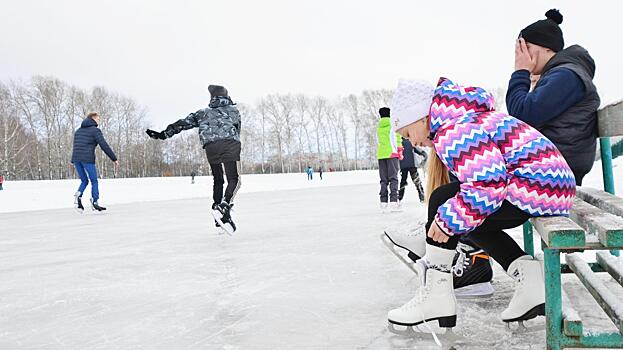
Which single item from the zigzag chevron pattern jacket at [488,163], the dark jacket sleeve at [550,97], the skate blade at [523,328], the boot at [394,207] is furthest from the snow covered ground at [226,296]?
the boot at [394,207]

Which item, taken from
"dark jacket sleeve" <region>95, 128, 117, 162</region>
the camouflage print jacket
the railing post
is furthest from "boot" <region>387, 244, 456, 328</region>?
"dark jacket sleeve" <region>95, 128, 117, 162</region>

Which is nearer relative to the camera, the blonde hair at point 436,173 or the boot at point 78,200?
the blonde hair at point 436,173

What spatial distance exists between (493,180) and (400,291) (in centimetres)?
104

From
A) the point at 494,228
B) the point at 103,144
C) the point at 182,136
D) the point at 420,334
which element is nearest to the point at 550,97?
the point at 494,228

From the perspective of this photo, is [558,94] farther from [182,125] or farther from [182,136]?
[182,136]

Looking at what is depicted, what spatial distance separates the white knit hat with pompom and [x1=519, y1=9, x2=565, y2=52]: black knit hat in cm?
76

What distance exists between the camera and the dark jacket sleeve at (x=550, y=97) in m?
1.86

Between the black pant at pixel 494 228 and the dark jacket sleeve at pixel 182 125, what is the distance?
357 centimetres

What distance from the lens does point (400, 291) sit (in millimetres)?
2385

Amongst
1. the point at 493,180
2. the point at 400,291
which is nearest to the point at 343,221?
the point at 400,291

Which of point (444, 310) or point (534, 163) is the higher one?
point (534, 163)

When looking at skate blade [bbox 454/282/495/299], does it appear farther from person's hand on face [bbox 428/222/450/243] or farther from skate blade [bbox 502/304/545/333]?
person's hand on face [bbox 428/222/450/243]

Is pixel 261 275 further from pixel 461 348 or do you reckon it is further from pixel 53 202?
pixel 53 202

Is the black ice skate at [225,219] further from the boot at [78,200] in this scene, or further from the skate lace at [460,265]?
the boot at [78,200]
